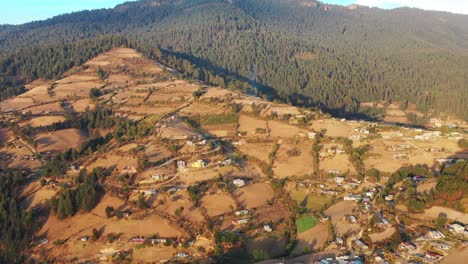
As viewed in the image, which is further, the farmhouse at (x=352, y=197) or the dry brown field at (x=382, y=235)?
the farmhouse at (x=352, y=197)

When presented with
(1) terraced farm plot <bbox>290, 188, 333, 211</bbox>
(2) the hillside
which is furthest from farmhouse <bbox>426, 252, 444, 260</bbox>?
(1) terraced farm plot <bbox>290, 188, 333, 211</bbox>

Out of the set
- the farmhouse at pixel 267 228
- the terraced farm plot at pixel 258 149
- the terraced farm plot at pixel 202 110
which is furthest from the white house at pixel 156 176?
the terraced farm plot at pixel 202 110

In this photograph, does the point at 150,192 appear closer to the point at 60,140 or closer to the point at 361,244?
the point at 361,244

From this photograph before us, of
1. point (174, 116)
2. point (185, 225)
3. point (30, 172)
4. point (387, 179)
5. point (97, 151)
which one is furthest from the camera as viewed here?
point (174, 116)

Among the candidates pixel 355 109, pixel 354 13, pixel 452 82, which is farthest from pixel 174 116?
pixel 354 13

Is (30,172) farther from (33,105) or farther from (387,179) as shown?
(387,179)

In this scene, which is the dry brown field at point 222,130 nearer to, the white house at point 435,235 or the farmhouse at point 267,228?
the farmhouse at point 267,228

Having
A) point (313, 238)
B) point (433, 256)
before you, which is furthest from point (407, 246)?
point (313, 238)
